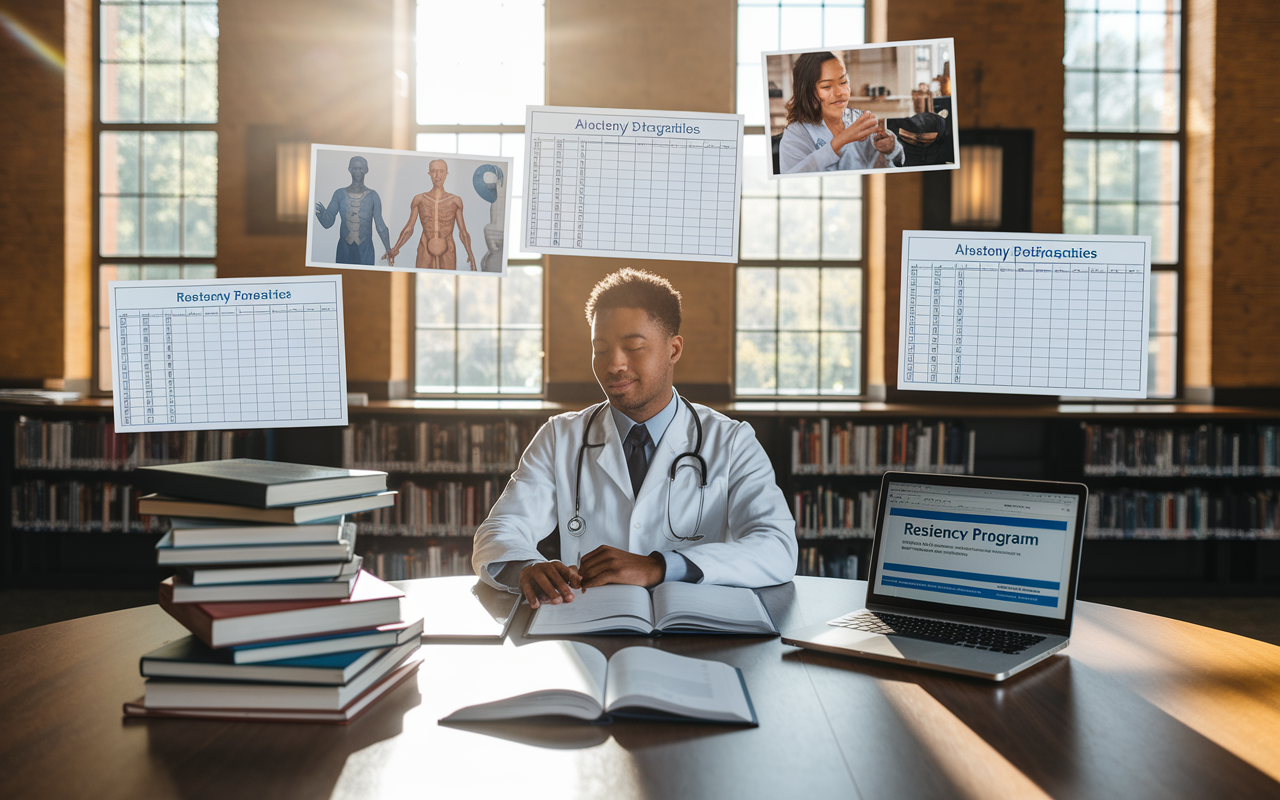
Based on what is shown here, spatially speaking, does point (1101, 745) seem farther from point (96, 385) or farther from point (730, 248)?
point (96, 385)

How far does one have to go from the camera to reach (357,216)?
65.4 inches

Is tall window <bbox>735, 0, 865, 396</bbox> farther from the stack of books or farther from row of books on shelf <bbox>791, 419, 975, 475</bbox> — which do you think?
the stack of books

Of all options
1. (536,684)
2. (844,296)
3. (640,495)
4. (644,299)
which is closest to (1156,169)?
(844,296)

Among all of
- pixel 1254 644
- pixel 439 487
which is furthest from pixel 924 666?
pixel 439 487

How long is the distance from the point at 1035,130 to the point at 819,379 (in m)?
2.07

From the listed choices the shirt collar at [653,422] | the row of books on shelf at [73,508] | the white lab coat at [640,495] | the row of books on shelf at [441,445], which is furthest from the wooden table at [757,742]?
the row of books on shelf at [73,508]

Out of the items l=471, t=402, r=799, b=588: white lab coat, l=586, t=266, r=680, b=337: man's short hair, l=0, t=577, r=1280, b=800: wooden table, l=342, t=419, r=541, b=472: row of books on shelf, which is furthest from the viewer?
l=342, t=419, r=541, b=472: row of books on shelf

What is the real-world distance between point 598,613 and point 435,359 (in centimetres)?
444

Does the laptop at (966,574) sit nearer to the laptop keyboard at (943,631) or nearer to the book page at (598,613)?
the laptop keyboard at (943,631)

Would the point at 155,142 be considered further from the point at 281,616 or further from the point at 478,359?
the point at 281,616

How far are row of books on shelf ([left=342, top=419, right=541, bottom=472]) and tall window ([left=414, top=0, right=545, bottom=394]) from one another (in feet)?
3.20

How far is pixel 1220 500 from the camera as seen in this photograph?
4.66m

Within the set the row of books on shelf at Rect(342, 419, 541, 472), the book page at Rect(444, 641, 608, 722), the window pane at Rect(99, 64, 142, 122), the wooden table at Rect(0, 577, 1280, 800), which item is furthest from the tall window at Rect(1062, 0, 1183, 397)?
the window pane at Rect(99, 64, 142, 122)

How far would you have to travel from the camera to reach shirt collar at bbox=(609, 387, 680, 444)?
2.18 m
